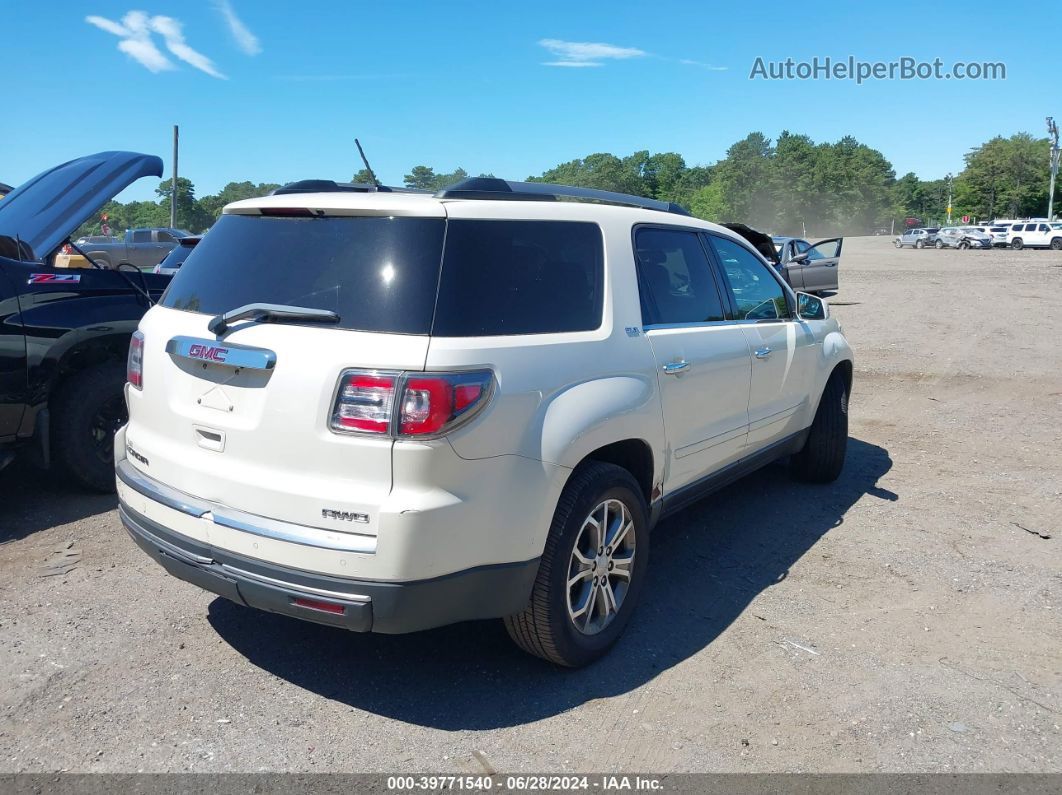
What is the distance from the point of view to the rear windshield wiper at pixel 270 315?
291 centimetres

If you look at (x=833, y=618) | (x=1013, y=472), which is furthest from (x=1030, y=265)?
(x=833, y=618)

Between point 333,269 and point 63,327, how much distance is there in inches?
120

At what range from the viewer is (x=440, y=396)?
2.74 m

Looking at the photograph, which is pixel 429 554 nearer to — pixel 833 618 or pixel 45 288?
pixel 833 618

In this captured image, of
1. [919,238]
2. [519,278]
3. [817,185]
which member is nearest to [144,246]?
[519,278]

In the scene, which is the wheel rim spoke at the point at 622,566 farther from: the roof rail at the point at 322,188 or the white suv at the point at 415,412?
the roof rail at the point at 322,188

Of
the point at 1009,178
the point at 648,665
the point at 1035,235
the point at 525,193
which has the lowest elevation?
the point at 648,665

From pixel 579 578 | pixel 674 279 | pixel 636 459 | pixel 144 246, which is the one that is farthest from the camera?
pixel 144 246

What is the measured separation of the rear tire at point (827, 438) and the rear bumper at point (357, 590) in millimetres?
3474

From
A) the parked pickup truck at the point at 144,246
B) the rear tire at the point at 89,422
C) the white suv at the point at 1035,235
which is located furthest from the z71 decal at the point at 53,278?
the white suv at the point at 1035,235

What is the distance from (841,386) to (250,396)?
4408 millimetres

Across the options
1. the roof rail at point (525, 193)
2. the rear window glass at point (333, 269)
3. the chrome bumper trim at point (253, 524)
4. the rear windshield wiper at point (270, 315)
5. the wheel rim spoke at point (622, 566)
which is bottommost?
the wheel rim spoke at point (622, 566)

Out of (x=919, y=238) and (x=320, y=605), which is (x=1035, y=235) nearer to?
(x=919, y=238)

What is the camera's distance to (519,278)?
320 cm
